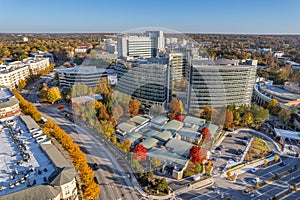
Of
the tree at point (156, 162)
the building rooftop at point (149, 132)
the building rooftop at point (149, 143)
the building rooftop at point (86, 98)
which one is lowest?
the tree at point (156, 162)

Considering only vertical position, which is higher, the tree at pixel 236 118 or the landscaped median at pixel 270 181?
the tree at pixel 236 118

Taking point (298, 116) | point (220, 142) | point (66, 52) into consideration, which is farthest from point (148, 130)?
point (66, 52)

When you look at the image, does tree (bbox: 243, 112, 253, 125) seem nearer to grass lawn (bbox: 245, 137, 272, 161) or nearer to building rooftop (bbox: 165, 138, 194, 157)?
grass lawn (bbox: 245, 137, 272, 161)

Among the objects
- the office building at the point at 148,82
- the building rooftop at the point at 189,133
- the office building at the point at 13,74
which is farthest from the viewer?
the office building at the point at 13,74

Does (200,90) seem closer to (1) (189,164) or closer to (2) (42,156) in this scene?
(1) (189,164)

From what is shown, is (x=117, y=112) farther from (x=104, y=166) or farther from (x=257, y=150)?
(x=257, y=150)

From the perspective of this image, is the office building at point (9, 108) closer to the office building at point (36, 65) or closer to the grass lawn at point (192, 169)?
the grass lawn at point (192, 169)

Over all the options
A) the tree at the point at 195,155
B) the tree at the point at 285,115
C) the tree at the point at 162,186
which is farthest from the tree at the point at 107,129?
the tree at the point at 285,115
